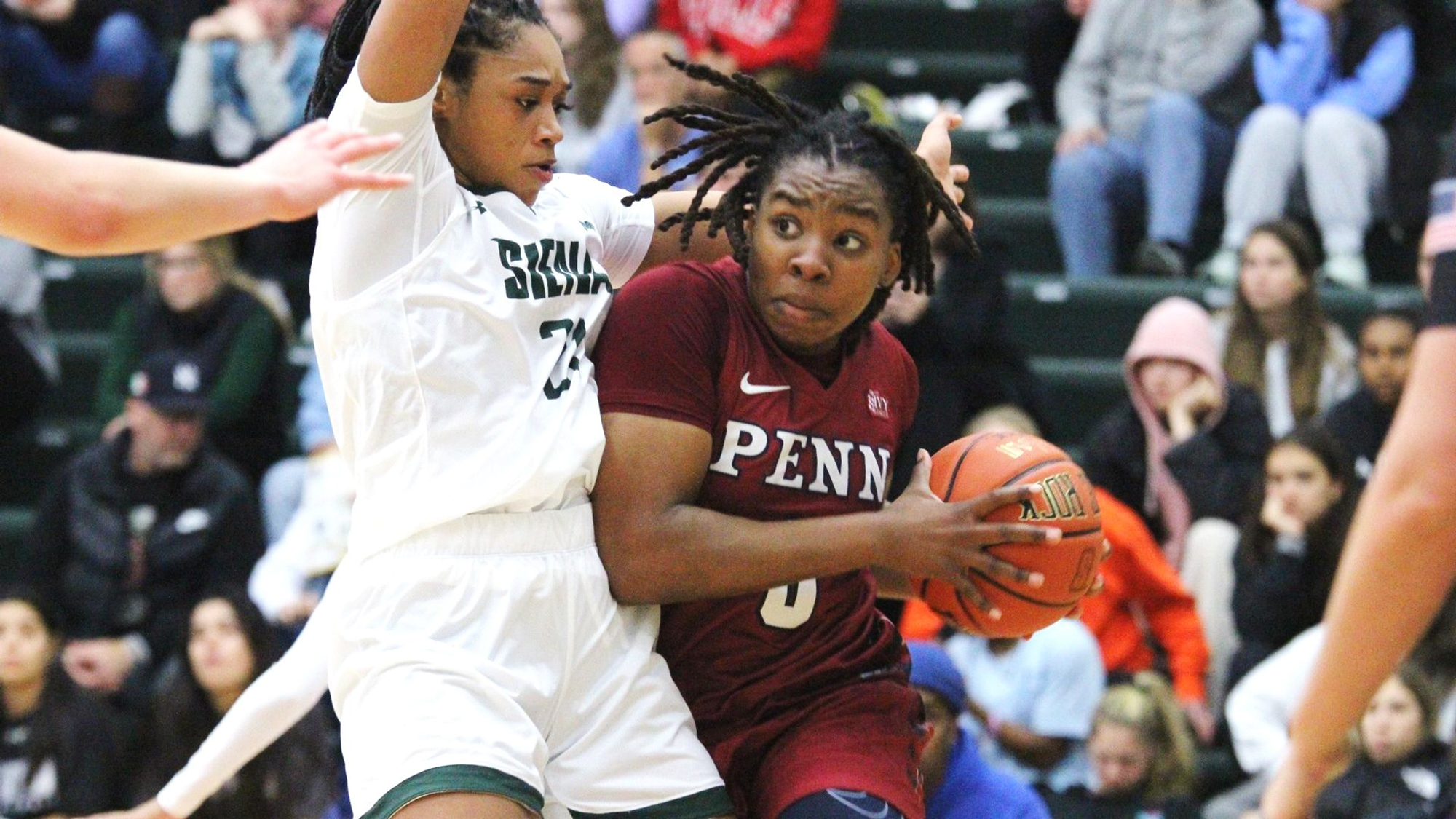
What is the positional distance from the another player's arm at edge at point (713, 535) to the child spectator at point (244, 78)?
6398 millimetres

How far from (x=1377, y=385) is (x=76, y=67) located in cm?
655

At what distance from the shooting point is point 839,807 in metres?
3.40

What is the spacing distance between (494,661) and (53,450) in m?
6.71

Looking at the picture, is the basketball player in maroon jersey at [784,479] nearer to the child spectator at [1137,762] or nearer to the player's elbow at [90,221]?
the player's elbow at [90,221]

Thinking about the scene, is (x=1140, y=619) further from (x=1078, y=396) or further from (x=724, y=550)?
(x=724, y=550)

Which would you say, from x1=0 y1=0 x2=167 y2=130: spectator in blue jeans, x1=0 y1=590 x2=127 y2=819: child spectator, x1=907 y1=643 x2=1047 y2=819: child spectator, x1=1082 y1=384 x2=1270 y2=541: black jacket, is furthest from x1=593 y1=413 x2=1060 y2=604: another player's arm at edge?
x1=0 y1=0 x2=167 y2=130: spectator in blue jeans

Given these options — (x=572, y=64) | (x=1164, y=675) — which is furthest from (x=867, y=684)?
(x=572, y=64)

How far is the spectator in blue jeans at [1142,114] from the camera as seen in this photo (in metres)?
9.16

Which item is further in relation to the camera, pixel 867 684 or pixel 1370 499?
pixel 867 684

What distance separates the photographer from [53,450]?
945cm

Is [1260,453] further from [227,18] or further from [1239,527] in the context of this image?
[227,18]

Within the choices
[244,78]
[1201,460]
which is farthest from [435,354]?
[244,78]

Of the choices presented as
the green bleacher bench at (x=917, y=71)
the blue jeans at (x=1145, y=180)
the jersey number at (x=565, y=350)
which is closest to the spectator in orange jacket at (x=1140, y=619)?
the blue jeans at (x=1145, y=180)

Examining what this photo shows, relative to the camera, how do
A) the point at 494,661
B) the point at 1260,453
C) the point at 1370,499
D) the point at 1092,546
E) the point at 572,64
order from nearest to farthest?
the point at 1370,499 → the point at 494,661 → the point at 1092,546 → the point at 1260,453 → the point at 572,64
